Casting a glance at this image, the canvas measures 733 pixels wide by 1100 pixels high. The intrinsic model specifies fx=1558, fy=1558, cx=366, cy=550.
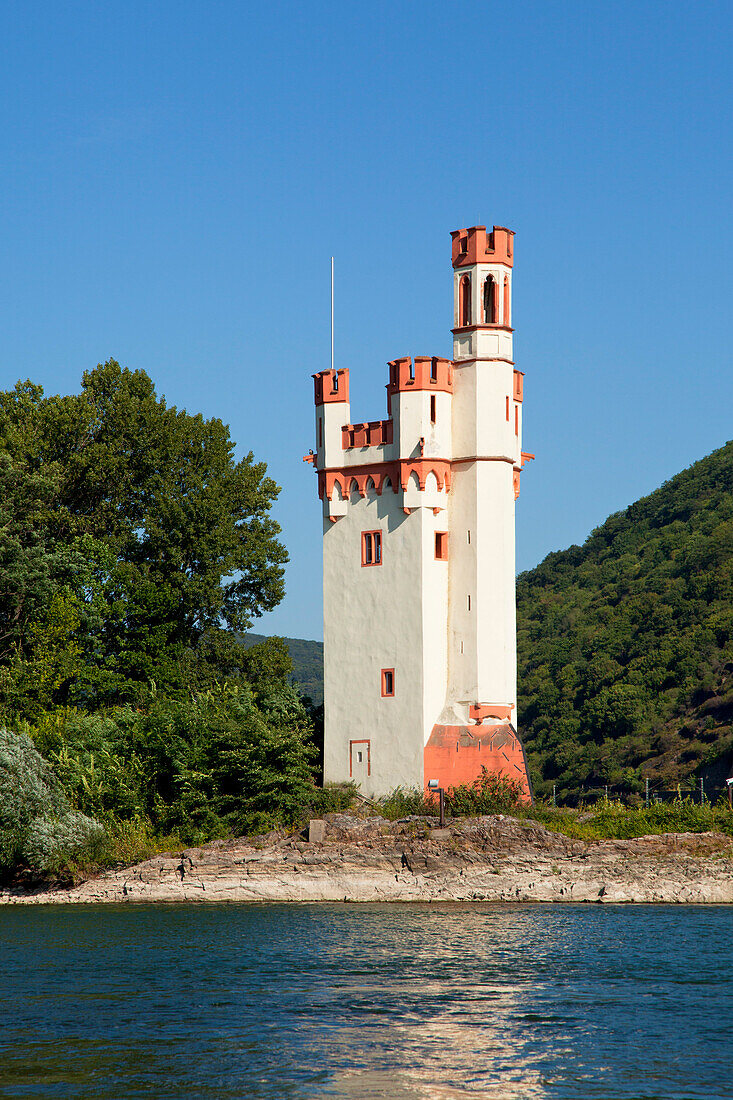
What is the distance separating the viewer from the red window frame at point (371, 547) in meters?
50.2

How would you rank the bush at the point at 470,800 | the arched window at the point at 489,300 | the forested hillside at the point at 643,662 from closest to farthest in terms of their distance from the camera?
the bush at the point at 470,800 → the arched window at the point at 489,300 → the forested hillside at the point at 643,662

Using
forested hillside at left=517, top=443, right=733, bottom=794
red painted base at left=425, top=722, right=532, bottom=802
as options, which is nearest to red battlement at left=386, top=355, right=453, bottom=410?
red painted base at left=425, top=722, right=532, bottom=802

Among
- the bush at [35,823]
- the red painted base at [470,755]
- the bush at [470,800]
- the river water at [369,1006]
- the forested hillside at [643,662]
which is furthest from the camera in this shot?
the forested hillside at [643,662]

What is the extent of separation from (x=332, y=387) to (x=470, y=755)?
13152mm

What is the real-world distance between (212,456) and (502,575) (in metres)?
15.4

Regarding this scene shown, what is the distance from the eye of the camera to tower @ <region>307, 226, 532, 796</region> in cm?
4856

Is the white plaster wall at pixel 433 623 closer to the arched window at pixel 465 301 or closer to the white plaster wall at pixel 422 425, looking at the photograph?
the white plaster wall at pixel 422 425

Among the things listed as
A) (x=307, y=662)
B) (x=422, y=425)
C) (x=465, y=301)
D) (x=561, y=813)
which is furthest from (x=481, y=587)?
(x=307, y=662)

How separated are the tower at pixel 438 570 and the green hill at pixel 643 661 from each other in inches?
1292

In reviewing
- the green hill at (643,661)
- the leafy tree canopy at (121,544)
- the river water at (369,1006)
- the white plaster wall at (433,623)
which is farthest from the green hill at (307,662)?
the river water at (369,1006)

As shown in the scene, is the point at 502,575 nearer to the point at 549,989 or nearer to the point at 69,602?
the point at 69,602

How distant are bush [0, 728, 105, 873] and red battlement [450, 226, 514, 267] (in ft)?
68.1

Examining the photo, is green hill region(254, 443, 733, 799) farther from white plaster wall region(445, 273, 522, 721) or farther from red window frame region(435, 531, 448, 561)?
red window frame region(435, 531, 448, 561)

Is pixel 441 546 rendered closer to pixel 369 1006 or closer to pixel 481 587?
pixel 481 587
